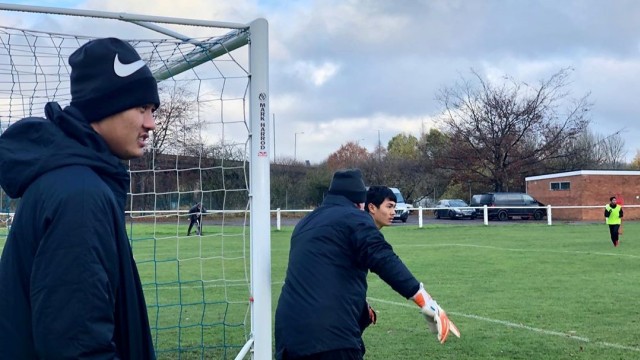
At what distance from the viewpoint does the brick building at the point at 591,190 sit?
42438 millimetres

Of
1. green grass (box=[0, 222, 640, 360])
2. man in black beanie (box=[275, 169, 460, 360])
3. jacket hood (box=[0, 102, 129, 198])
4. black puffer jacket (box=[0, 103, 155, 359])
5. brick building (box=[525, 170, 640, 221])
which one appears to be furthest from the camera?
brick building (box=[525, 170, 640, 221])

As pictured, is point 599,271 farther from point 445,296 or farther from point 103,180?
point 103,180

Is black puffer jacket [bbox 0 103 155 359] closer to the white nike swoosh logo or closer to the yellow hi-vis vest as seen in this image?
the white nike swoosh logo

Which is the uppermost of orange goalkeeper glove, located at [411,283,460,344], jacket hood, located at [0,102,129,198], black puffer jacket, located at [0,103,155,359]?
jacket hood, located at [0,102,129,198]

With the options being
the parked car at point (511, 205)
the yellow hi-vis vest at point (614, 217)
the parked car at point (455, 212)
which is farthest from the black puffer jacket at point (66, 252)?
the parked car at point (455, 212)

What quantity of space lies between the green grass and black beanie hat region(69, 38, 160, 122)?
15.5ft

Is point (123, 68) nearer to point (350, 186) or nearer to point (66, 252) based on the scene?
point (66, 252)

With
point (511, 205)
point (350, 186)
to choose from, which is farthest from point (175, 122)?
point (511, 205)

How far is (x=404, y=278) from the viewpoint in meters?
4.35

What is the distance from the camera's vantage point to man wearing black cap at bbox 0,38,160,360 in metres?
1.83

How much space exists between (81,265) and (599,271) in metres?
14.3

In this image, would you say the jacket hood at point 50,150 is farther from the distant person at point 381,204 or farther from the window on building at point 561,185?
the window on building at point 561,185

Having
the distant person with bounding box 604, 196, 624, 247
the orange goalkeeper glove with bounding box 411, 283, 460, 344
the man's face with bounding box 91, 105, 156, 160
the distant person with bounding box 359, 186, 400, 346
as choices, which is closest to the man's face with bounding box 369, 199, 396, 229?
the distant person with bounding box 359, 186, 400, 346

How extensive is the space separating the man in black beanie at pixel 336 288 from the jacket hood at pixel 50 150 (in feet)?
8.09
